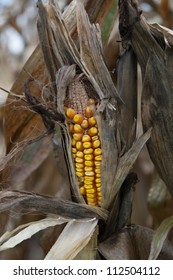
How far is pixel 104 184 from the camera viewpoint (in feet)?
3.18

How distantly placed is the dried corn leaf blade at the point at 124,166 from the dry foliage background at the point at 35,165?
9.8 inches

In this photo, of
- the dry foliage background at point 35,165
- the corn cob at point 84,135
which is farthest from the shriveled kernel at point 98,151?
the dry foliage background at point 35,165

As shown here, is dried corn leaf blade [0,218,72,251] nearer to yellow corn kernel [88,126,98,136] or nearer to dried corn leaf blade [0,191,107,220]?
dried corn leaf blade [0,191,107,220]

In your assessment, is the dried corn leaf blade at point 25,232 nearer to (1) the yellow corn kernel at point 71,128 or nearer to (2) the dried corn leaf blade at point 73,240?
(2) the dried corn leaf blade at point 73,240

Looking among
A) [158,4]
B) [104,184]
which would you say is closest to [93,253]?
[104,184]

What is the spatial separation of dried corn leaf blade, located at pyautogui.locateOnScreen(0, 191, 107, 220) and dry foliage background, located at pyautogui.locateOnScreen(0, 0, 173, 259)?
22 cm

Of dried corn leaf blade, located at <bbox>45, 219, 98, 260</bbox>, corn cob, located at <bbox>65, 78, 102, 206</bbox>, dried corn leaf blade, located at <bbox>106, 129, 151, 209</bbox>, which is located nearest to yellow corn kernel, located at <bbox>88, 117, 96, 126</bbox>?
corn cob, located at <bbox>65, 78, 102, 206</bbox>

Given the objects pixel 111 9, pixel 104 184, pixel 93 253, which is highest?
pixel 111 9

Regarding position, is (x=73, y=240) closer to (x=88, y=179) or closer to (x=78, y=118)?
(x=88, y=179)

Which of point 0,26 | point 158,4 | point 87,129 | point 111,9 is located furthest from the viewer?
point 0,26

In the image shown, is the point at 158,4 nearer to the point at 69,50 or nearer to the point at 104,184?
the point at 69,50

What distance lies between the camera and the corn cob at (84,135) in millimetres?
952

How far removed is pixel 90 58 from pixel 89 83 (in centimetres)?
6

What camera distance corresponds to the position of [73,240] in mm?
958
